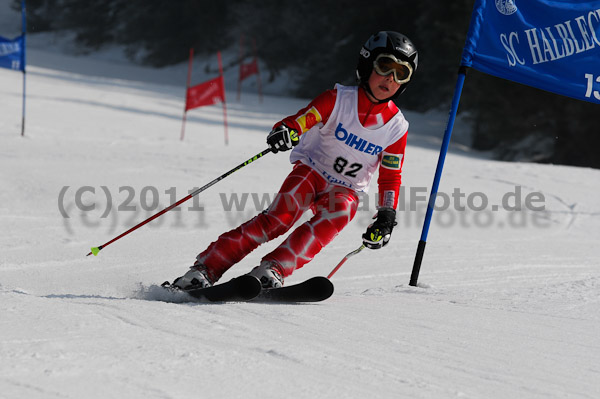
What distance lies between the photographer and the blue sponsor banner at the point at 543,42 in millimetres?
4461

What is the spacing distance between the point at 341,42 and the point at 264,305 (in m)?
26.4

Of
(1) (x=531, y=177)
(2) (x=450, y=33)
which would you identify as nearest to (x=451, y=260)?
(1) (x=531, y=177)

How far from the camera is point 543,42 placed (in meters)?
4.45

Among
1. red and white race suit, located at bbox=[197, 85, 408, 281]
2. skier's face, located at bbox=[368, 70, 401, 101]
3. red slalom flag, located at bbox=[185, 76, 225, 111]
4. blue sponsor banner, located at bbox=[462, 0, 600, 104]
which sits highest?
red slalom flag, located at bbox=[185, 76, 225, 111]

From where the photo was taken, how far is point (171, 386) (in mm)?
1994

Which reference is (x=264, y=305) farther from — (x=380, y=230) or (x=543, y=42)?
(x=543, y=42)

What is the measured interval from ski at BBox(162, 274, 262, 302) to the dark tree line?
49.0 feet

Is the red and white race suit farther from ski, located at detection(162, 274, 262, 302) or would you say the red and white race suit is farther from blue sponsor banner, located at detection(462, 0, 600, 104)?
blue sponsor banner, located at detection(462, 0, 600, 104)

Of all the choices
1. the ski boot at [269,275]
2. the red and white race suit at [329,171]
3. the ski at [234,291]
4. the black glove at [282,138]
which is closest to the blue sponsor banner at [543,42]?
the red and white race suit at [329,171]

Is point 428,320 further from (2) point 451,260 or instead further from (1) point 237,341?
(2) point 451,260

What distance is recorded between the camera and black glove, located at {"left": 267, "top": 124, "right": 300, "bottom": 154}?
3684mm

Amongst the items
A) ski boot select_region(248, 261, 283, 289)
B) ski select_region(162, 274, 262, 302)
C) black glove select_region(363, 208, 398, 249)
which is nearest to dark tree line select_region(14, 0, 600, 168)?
black glove select_region(363, 208, 398, 249)

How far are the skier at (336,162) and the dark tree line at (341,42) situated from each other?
1388 centimetres

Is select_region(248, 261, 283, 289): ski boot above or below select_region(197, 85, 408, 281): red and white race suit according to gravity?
below
